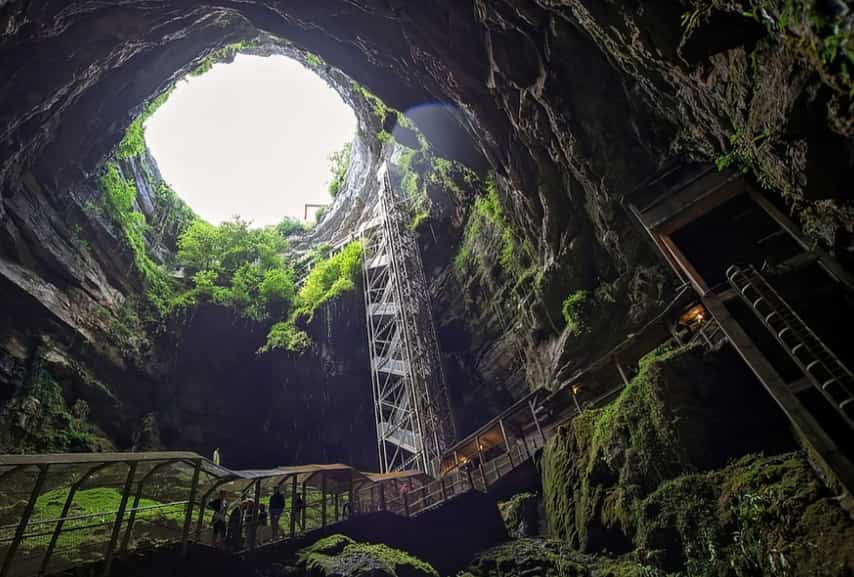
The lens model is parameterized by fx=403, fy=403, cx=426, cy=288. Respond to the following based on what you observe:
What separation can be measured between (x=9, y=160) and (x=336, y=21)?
10635mm

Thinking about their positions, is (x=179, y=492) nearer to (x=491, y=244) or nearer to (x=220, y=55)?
(x=491, y=244)

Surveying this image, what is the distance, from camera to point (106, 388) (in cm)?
1460

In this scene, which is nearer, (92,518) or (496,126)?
(92,518)

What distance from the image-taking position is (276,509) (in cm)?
946

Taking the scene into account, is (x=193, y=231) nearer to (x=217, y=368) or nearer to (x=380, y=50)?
(x=217, y=368)

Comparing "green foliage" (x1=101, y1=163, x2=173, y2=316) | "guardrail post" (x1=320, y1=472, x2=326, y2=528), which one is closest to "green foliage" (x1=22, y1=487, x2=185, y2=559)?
"guardrail post" (x1=320, y1=472, x2=326, y2=528)

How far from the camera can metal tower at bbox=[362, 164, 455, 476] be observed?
16953 millimetres

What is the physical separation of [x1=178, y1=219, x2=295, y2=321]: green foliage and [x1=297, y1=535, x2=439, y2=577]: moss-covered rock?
16342 millimetres

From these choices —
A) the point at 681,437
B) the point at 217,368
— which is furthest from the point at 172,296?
the point at 681,437

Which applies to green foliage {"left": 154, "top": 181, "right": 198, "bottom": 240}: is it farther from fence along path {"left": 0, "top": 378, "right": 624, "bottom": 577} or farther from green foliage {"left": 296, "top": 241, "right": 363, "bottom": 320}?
fence along path {"left": 0, "top": 378, "right": 624, "bottom": 577}

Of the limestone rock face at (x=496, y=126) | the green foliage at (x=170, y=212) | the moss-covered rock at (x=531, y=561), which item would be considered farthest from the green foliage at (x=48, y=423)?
the green foliage at (x=170, y=212)

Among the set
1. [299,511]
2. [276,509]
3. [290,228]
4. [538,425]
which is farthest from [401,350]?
[290,228]

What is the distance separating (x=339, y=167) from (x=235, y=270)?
52.9ft

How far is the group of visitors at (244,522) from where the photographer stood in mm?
7844
